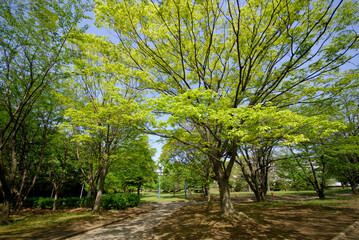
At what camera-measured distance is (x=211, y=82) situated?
8461 millimetres

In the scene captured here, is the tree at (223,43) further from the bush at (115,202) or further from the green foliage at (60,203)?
the green foliage at (60,203)

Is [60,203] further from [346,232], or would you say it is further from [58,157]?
[346,232]

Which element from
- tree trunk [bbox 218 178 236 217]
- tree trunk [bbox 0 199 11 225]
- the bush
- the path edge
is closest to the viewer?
the path edge

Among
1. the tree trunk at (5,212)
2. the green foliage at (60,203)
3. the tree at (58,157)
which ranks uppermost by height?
the tree at (58,157)

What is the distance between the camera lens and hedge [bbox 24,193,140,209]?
14.6m

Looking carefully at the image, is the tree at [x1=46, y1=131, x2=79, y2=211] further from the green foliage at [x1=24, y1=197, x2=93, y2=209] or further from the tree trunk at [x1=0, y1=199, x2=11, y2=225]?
the tree trunk at [x1=0, y1=199, x2=11, y2=225]

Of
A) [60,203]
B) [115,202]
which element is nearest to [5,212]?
[115,202]

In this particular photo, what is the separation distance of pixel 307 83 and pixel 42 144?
812 inches

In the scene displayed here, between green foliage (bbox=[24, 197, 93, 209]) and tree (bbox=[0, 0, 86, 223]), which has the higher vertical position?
tree (bbox=[0, 0, 86, 223])

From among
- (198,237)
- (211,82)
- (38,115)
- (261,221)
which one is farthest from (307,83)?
(38,115)

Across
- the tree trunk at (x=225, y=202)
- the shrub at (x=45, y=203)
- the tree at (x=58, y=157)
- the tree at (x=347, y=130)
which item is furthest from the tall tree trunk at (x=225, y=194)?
the shrub at (x=45, y=203)

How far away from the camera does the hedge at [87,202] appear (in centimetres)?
1459

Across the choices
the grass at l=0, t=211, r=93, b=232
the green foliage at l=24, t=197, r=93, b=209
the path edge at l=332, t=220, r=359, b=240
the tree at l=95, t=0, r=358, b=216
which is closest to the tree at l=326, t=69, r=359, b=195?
the tree at l=95, t=0, r=358, b=216

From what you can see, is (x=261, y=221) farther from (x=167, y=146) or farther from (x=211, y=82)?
(x=167, y=146)
